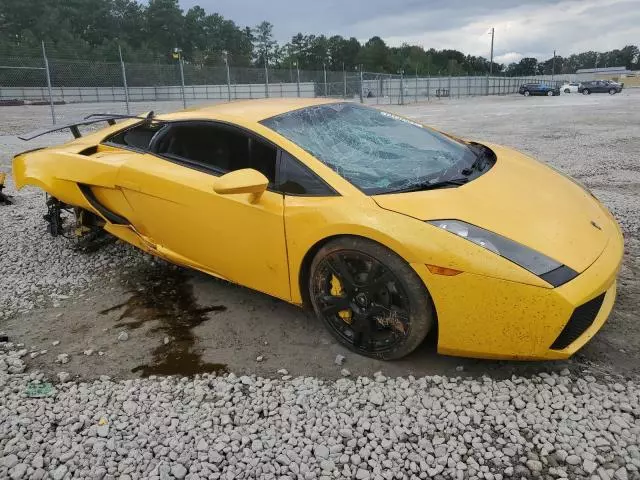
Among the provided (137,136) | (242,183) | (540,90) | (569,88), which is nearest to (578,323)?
(242,183)

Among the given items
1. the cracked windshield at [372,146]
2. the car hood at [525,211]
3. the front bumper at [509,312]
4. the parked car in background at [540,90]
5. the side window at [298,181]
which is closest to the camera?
the front bumper at [509,312]

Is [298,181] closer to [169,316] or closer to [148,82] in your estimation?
[169,316]

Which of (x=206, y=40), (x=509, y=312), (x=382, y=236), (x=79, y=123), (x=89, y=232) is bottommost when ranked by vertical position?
(x=89, y=232)

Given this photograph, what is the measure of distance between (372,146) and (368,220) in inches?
33.1

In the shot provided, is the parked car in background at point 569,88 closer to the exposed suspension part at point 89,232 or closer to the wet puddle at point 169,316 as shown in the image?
the exposed suspension part at point 89,232

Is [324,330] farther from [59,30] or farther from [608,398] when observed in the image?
[59,30]

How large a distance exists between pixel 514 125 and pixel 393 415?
44.8 feet

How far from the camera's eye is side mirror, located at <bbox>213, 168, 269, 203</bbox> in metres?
2.51

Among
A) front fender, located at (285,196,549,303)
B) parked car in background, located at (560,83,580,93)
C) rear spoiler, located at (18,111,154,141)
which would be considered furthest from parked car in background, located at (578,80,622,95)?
front fender, located at (285,196,549,303)

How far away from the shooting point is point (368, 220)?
2.40 metres

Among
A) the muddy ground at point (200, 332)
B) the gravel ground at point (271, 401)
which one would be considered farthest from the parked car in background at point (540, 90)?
the gravel ground at point (271, 401)

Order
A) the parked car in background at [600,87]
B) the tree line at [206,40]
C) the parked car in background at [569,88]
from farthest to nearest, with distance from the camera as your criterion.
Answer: the tree line at [206,40] → the parked car in background at [569,88] → the parked car in background at [600,87]

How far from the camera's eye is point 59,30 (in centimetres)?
5194

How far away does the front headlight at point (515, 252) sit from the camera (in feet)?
7.02
